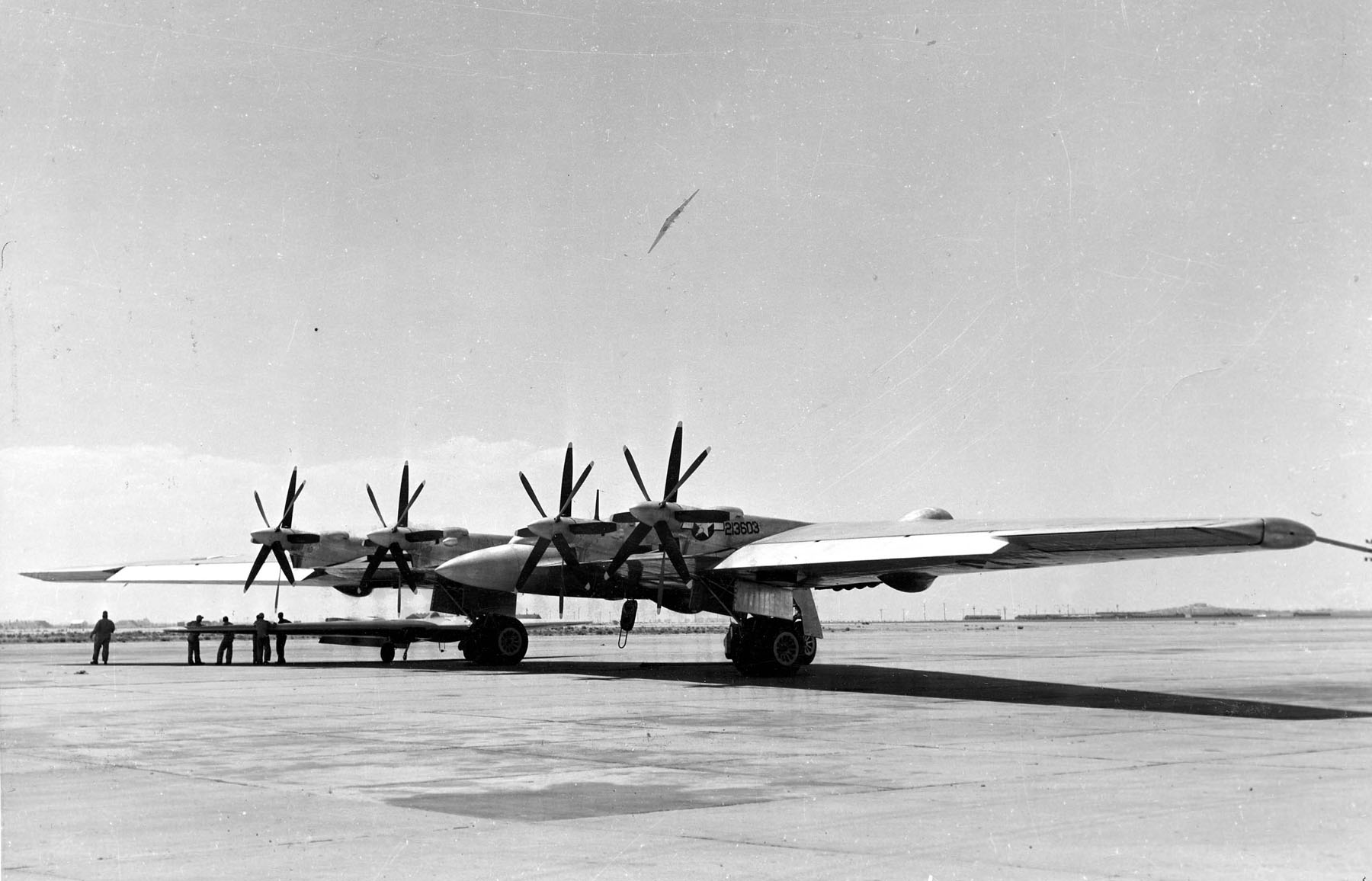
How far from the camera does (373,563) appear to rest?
34031 mm

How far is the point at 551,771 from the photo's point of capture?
12.1 meters

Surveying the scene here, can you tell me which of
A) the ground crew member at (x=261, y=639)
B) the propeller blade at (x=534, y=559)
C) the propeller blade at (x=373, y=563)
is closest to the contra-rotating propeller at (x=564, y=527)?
the propeller blade at (x=534, y=559)

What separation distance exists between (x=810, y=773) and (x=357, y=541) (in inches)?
1036

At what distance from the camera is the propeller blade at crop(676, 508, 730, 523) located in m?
25.9

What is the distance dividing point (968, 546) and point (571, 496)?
10761mm

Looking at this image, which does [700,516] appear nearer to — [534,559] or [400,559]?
[534,559]

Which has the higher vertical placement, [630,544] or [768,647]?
[630,544]

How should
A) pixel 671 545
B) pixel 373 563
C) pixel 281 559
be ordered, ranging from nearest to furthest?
pixel 671 545
pixel 373 563
pixel 281 559

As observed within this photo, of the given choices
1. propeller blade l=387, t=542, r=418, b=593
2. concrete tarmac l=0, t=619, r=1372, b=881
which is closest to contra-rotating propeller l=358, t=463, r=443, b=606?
propeller blade l=387, t=542, r=418, b=593

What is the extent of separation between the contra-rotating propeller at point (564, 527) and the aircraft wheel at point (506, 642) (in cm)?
421

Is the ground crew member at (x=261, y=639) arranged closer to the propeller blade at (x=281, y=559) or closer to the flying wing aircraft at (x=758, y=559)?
the propeller blade at (x=281, y=559)

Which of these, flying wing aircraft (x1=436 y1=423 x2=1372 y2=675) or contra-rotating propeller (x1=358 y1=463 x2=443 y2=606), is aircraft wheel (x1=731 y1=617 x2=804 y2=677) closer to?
flying wing aircraft (x1=436 y1=423 x2=1372 y2=675)

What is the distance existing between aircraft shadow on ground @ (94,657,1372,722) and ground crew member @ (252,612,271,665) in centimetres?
73

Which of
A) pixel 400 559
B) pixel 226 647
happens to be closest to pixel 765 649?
pixel 400 559
